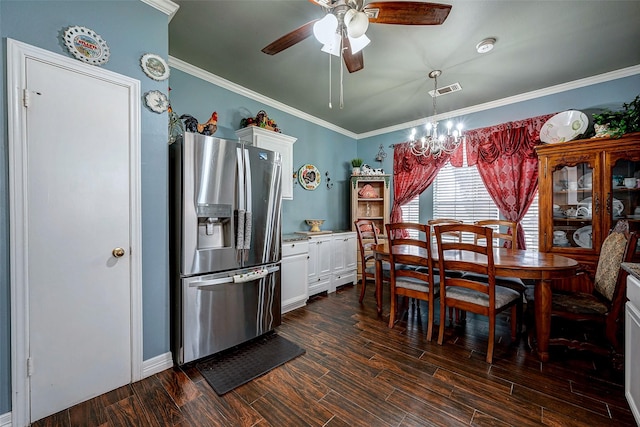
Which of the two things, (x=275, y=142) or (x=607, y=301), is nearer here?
(x=607, y=301)

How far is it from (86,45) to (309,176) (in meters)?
2.88

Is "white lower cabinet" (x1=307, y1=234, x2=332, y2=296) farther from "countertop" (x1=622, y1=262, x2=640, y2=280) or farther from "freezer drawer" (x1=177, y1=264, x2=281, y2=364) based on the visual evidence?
"countertop" (x1=622, y1=262, x2=640, y2=280)

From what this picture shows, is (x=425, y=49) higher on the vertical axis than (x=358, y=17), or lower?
higher

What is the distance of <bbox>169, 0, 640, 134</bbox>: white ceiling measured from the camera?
→ 1.94m

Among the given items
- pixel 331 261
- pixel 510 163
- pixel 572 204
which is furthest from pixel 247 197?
pixel 572 204

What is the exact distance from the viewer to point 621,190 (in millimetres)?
2646

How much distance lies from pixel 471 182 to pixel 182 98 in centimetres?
404

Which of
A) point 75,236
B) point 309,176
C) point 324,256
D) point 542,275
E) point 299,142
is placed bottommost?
point 324,256

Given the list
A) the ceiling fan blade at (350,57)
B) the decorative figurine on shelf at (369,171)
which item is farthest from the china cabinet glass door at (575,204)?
the ceiling fan blade at (350,57)

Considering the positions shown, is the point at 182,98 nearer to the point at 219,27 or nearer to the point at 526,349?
the point at 219,27

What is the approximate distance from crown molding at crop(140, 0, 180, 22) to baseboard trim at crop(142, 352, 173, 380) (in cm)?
261

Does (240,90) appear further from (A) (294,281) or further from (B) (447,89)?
(B) (447,89)

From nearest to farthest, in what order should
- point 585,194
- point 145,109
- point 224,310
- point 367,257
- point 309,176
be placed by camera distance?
point 145,109, point 224,310, point 585,194, point 367,257, point 309,176

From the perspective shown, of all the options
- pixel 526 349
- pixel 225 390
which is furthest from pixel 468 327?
pixel 225 390
